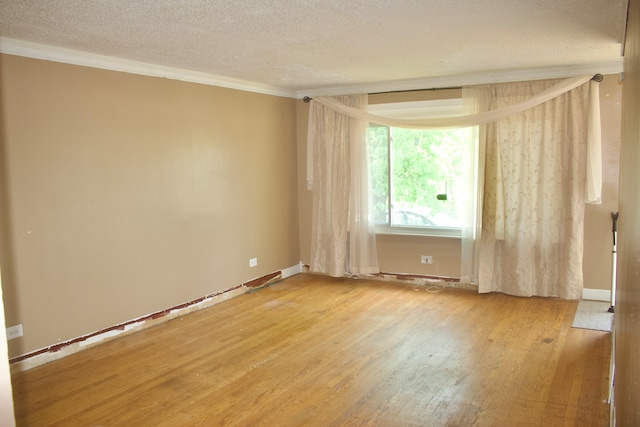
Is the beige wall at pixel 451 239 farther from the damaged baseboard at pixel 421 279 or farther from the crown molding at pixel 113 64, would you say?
the crown molding at pixel 113 64

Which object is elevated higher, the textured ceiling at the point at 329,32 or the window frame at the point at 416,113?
the textured ceiling at the point at 329,32

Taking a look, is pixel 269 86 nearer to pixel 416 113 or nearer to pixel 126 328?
pixel 416 113

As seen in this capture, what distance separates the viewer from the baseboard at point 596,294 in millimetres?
5133

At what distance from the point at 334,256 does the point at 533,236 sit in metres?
2.29

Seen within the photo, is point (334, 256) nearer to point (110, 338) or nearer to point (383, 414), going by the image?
point (110, 338)

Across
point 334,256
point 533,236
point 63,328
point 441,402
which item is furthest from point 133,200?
point 533,236

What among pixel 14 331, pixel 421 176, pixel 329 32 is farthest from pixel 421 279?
pixel 14 331

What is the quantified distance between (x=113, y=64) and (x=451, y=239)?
3919 millimetres

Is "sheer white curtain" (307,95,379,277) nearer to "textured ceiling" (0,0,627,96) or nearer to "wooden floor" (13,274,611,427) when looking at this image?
"wooden floor" (13,274,611,427)

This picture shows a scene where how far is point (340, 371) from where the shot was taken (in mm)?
3633

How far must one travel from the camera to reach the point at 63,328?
3986 mm

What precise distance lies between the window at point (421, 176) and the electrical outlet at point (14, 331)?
12.8ft

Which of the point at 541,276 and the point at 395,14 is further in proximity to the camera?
the point at 541,276

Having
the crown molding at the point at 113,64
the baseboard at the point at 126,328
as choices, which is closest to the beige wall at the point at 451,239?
the baseboard at the point at 126,328
